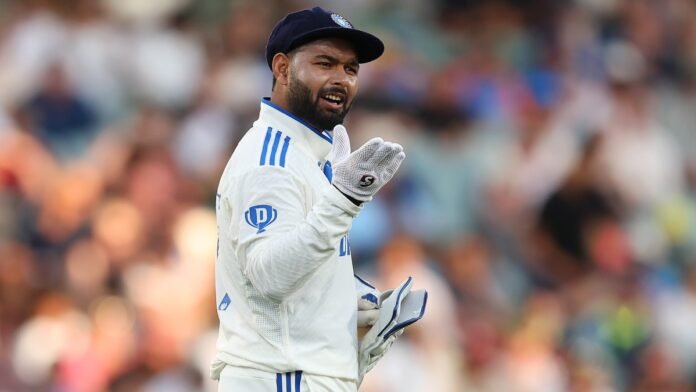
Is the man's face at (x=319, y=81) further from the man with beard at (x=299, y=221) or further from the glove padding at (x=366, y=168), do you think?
the glove padding at (x=366, y=168)

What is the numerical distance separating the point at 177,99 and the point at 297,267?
713 cm

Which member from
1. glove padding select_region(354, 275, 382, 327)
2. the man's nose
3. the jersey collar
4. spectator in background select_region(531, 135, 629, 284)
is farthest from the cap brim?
spectator in background select_region(531, 135, 629, 284)

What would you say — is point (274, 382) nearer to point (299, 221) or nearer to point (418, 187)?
point (299, 221)

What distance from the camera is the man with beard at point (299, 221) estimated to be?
4508mm

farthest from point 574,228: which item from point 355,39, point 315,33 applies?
point 315,33

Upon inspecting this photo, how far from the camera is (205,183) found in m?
10.6

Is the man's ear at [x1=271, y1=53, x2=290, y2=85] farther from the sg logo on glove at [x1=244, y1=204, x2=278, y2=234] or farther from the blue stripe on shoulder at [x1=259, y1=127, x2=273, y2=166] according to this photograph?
the sg logo on glove at [x1=244, y1=204, x2=278, y2=234]

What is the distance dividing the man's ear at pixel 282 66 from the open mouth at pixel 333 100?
16cm

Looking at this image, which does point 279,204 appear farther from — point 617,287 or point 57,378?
point 617,287

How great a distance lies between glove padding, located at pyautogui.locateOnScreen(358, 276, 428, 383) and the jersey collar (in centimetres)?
56

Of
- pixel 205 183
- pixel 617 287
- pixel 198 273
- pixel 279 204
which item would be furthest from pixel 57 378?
pixel 279 204

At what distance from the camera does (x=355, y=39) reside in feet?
16.3

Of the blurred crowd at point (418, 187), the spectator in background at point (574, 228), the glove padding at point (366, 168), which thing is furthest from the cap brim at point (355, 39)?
the spectator in background at point (574, 228)

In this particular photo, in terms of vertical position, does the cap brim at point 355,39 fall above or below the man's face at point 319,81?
above
